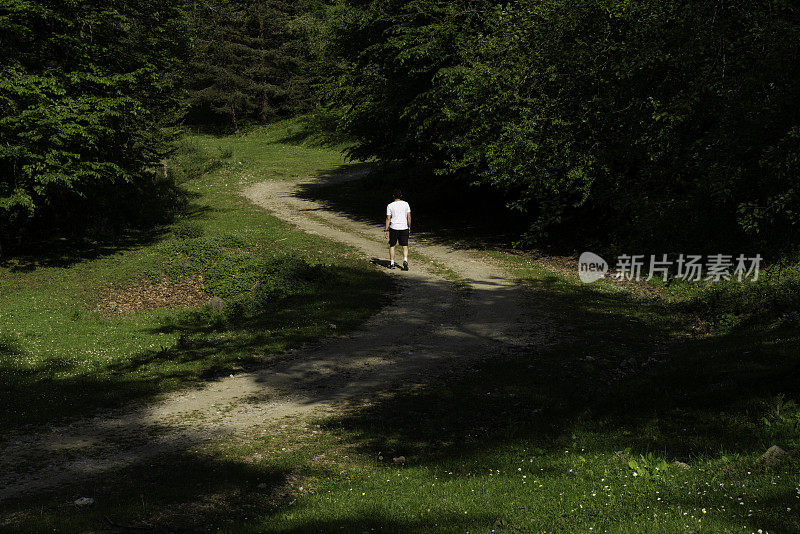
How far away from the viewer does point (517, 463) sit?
682 cm

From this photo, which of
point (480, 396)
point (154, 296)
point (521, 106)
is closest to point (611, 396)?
point (480, 396)

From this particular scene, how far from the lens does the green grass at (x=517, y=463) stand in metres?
5.25

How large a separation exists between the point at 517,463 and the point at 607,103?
10938 mm

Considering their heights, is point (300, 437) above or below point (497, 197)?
below

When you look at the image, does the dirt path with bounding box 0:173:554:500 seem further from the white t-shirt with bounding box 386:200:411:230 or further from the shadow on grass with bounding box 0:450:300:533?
the white t-shirt with bounding box 386:200:411:230

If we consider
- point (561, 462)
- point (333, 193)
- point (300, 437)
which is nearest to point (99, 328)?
point (300, 437)

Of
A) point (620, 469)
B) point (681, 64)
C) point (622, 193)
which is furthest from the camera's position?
point (622, 193)

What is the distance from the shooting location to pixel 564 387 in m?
10.2

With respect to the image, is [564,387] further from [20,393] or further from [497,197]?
[497,197]

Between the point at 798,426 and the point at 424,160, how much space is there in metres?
26.7

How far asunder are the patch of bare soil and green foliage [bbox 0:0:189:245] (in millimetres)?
3493

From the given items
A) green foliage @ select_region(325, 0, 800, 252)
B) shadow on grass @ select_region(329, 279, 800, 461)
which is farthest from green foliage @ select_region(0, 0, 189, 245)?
shadow on grass @ select_region(329, 279, 800, 461)

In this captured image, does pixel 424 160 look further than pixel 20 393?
Yes

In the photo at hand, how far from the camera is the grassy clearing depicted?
36.4 ft
